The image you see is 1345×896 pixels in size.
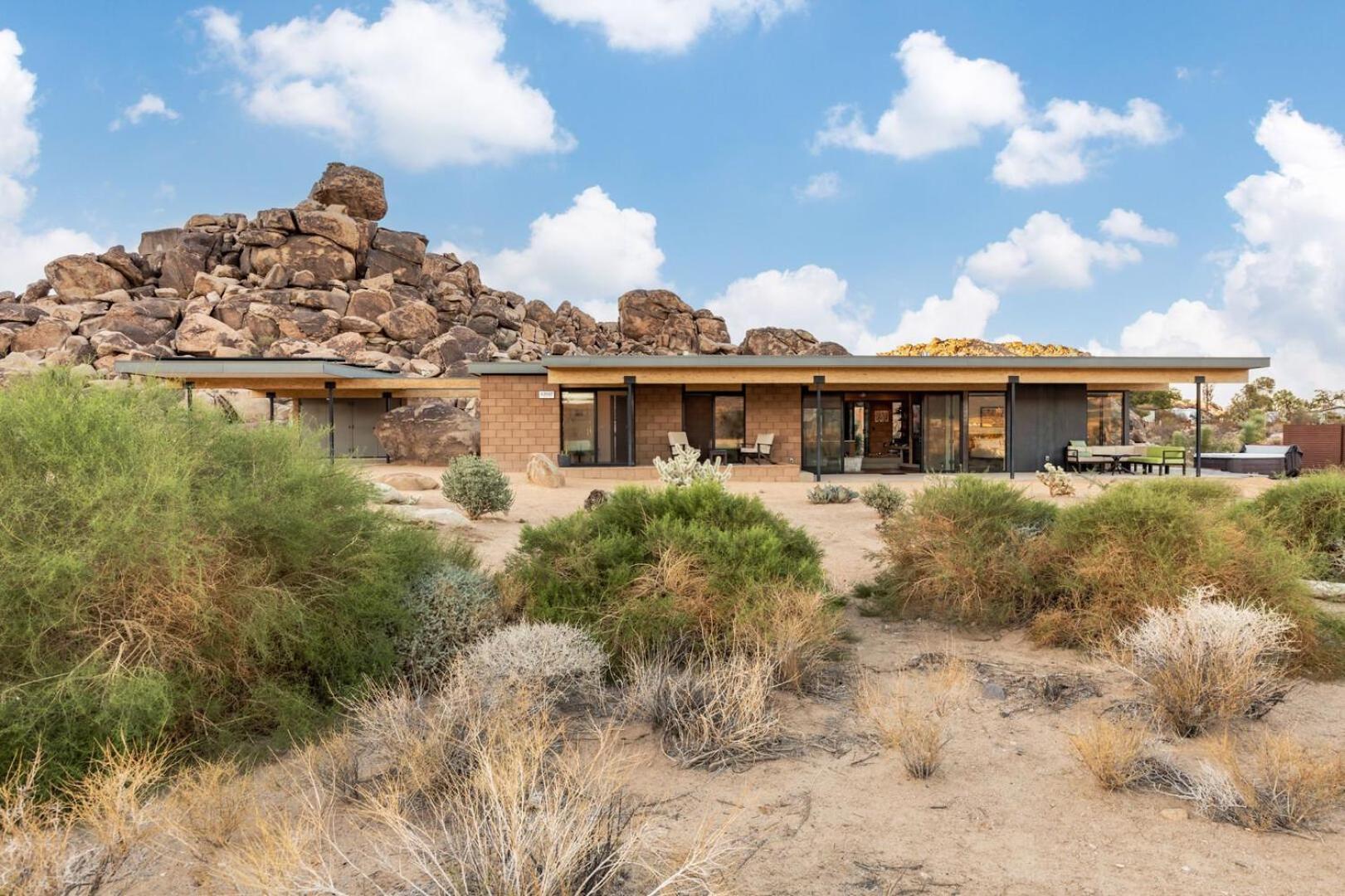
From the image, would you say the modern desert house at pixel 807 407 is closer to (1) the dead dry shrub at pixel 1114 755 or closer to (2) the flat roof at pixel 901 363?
(2) the flat roof at pixel 901 363

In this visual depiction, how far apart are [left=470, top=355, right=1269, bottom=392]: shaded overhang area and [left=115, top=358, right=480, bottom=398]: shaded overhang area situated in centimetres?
536

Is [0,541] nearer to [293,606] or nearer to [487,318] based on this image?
[293,606]

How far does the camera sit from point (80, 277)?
5203cm

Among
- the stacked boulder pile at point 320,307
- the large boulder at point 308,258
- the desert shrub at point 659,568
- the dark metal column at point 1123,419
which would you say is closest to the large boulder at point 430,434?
the desert shrub at point 659,568

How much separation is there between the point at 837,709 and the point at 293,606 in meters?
2.94

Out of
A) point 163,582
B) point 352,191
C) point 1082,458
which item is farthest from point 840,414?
point 352,191

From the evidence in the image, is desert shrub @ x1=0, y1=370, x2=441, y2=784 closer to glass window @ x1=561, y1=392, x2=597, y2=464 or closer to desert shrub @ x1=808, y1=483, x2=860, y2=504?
desert shrub @ x1=808, y1=483, x2=860, y2=504

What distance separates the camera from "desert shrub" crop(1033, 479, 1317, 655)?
5293 millimetres

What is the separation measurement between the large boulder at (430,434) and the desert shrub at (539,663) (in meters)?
16.2

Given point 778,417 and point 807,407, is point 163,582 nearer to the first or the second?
point 778,417

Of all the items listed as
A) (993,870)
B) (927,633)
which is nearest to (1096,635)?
(927,633)

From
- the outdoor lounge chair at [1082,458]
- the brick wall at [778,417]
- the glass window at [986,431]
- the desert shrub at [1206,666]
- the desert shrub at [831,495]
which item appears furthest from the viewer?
the brick wall at [778,417]

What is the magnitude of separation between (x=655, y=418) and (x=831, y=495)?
23.7ft

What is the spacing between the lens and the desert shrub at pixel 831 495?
44.4ft
